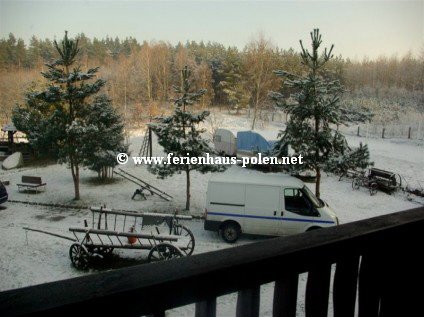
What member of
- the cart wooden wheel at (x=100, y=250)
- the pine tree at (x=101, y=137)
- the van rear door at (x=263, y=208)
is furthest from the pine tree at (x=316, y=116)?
the pine tree at (x=101, y=137)

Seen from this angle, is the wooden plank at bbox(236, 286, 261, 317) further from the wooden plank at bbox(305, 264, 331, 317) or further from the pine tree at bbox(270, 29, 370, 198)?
the pine tree at bbox(270, 29, 370, 198)

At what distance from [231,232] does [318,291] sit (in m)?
9.95

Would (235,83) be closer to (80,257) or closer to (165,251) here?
(165,251)

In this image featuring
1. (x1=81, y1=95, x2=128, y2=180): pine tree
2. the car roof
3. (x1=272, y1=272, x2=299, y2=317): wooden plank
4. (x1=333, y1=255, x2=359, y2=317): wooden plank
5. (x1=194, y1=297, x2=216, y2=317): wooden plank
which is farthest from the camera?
(x1=81, y1=95, x2=128, y2=180): pine tree

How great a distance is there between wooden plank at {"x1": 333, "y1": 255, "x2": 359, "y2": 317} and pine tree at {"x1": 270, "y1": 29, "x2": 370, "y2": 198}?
1205 cm

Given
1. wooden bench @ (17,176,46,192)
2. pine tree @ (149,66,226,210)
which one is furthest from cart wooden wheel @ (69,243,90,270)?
wooden bench @ (17,176,46,192)

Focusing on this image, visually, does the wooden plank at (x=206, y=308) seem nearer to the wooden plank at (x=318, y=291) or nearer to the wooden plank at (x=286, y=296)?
the wooden plank at (x=286, y=296)

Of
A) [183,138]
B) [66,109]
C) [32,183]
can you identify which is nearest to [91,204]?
[32,183]

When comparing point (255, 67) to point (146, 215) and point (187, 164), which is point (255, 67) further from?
point (146, 215)

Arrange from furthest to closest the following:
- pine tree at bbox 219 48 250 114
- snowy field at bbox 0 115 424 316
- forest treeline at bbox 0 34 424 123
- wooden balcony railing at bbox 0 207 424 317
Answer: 1. pine tree at bbox 219 48 250 114
2. forest treeline at bbox 0 34 424 123
3. snowy field at bbox 0 115 424 316
4. wooden balcony railing at bbox 0 207 424 317

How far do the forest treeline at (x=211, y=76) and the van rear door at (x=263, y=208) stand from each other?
20192mm

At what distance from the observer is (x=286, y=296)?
103 centimetres

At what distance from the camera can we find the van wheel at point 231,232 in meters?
10.8

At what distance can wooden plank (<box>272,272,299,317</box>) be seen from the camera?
40.4 inches
